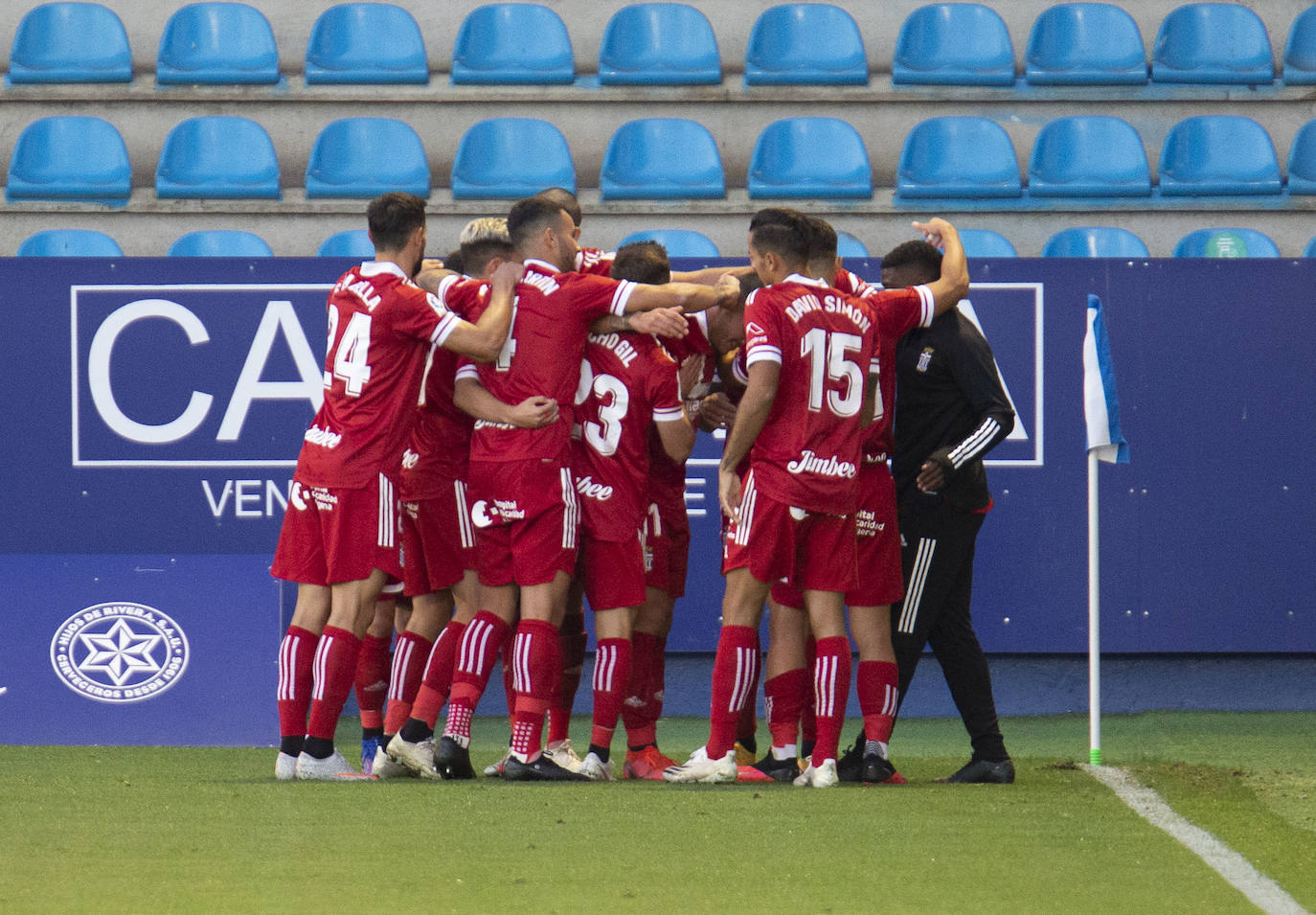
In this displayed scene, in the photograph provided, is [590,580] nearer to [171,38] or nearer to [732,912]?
[732,912]

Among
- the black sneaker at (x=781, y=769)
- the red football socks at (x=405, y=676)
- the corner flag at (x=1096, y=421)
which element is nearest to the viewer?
the black sneaker at (x=781, y=769)

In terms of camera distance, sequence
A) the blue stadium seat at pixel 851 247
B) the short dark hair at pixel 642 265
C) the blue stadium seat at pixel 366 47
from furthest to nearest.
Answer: the blue stadium seat at pixel 366 47 < the blue stadium seat at pixel 851 247 < the short dark hair at pixel 642 265

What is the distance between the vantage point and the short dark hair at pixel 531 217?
17.7ft

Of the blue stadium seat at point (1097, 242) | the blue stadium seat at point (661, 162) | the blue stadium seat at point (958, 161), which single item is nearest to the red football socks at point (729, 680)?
the blue stadium seat at point (1097, 242)

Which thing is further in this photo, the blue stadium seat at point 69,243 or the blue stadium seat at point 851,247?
the blue stadium seat at point 69,243

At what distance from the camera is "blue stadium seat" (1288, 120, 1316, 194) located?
9.93m

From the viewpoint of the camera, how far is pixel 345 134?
1005 centimetres

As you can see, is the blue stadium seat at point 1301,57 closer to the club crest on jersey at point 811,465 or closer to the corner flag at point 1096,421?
the corner flag at point 1096,421

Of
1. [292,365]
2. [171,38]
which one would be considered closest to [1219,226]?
[292,365]

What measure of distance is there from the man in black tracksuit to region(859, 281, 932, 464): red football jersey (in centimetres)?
8

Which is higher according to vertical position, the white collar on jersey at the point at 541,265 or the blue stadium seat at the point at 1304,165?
the blue stadium seat at the point at 1304,165

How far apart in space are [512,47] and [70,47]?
9.63 ft

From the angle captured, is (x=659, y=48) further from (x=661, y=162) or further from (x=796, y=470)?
(x=796, y=470)

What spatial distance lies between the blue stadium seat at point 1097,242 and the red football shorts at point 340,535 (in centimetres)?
540
